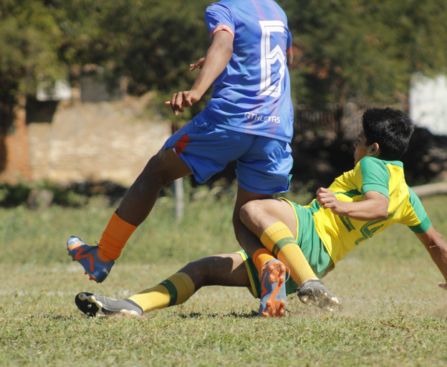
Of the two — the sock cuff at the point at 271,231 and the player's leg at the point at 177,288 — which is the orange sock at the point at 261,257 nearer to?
the sock cuff at the point at 271,231

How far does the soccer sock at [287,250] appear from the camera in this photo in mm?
3082

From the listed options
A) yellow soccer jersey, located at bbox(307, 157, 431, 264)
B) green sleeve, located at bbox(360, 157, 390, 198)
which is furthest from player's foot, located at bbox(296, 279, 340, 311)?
green sleeve, located at bbox(360, 157, 390, 198)

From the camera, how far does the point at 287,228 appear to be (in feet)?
10.7

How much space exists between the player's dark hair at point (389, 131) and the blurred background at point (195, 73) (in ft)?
22.7

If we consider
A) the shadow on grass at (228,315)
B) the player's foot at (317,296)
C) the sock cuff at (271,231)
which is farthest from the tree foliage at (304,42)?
the player's foot at (317,296)

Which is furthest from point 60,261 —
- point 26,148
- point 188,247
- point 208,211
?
point 26,148

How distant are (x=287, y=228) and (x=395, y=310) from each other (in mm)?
890

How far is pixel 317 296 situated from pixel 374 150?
1.04m

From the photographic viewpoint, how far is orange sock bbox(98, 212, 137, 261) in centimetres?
330

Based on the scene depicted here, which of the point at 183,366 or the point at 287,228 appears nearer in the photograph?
the point at 183,366

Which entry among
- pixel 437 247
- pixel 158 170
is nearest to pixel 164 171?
pixel 158 170

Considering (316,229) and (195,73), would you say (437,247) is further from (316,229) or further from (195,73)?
(195,73)

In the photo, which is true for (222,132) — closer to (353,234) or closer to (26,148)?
(353,234)

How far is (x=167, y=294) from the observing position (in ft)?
10.9
